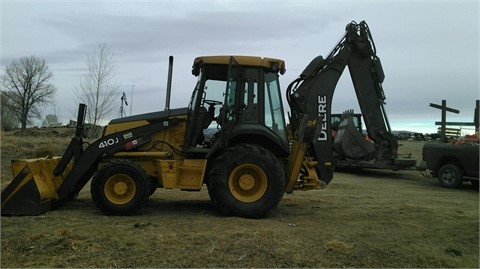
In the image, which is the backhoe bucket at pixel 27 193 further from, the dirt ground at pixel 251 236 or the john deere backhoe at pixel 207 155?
the dirt ground at pixel 251 236

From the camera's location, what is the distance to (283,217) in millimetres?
7816

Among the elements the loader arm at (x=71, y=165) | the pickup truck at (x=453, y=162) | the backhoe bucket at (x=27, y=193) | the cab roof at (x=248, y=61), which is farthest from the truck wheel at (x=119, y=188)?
the pickup truck at (x=453, y=162)

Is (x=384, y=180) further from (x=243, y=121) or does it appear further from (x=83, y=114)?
(x=83, y=114)

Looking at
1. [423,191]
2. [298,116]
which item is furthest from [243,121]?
[423,191]

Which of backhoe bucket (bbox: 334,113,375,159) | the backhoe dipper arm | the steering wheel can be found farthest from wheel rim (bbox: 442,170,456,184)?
the steering wheel

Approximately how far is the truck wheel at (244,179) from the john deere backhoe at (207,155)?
17 millimetres

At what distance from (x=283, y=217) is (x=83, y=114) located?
4.16m

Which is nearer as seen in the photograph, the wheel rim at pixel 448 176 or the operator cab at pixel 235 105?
the operator cab at pixel 235 105

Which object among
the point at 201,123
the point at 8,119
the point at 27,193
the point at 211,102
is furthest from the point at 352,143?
the point at 8,119

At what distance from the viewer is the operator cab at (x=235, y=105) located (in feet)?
25.6

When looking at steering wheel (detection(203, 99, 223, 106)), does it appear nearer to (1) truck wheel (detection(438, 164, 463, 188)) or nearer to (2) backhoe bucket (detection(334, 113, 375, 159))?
(2) backhoe bucket (detection(334, 113, 375, 159))

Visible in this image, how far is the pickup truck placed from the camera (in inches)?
487

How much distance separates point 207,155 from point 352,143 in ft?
21.4

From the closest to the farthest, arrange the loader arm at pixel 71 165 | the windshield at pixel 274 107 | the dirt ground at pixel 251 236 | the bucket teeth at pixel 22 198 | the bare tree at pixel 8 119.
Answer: the dirt ground at pixel 251 236
the bucket teeth at pixel 22 198
the loader arm at pixel 71 165
the windshield at pixel 274 107
the bare tree at pixel 8 119
